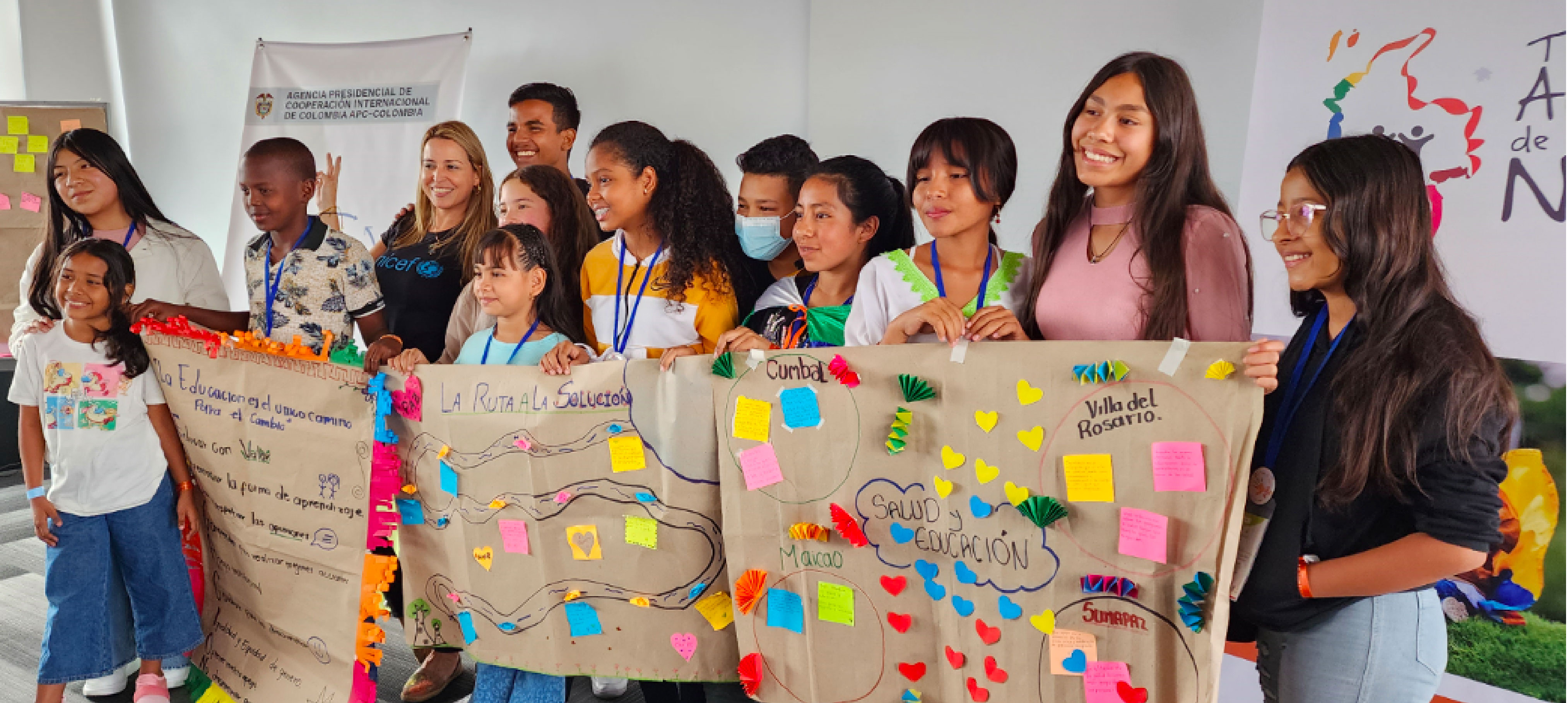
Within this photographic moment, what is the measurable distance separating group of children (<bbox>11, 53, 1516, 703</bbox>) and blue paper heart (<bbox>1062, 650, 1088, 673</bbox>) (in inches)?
10.1

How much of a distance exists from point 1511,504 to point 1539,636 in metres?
0.36

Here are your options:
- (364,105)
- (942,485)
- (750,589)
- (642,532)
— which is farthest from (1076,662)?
(364,105)

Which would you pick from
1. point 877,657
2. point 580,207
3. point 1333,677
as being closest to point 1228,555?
point 1333,677

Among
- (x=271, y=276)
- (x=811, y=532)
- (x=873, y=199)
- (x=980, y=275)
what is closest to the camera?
(x=811, y=532)

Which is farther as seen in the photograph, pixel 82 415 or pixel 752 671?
pixel 82 415

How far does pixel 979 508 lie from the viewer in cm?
163

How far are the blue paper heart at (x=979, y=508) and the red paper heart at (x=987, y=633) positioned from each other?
187 millimetres

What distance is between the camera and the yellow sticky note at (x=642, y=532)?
6.45 ft

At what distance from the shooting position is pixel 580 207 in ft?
9.25

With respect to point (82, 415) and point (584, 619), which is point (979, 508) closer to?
point (584, 619)

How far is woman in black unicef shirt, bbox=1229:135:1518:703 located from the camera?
1.32 m

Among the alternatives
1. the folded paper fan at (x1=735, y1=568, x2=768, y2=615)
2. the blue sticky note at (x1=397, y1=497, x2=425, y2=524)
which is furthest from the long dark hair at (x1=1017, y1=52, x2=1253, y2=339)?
the blue sticky note at (x1=397, y1=497, x2=425, y2=524)

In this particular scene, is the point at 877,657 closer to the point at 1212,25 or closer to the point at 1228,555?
the point at 1228,555

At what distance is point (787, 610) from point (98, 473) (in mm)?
1870
